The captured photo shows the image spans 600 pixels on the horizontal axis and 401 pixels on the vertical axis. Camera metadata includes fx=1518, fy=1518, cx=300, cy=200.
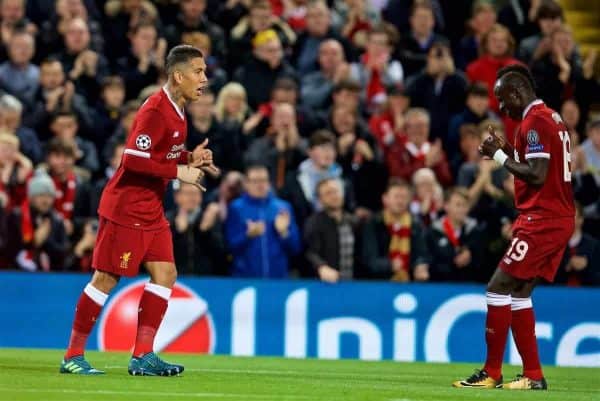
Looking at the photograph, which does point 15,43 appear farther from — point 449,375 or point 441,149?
point 449,375

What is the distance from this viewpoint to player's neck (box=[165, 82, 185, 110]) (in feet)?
35.9

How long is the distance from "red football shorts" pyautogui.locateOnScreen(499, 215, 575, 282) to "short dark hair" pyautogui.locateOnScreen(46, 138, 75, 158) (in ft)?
21.4

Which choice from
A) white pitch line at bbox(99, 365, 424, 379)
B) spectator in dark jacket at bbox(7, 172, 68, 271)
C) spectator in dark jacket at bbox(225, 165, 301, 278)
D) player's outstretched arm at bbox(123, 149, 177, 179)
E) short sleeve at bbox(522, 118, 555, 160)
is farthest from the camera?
spectator in dark jacket at bbox(225, 165, 301, 278)

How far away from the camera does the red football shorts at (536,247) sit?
10.9 meters

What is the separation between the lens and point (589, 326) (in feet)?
50.7

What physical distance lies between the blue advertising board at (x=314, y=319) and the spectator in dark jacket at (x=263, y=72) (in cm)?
364

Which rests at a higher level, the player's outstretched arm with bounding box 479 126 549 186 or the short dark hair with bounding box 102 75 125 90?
the short dark hair with bounding box 102 75 125 90

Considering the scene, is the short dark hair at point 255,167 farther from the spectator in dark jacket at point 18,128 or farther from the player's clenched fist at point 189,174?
the player's clenched fist at point 189,174

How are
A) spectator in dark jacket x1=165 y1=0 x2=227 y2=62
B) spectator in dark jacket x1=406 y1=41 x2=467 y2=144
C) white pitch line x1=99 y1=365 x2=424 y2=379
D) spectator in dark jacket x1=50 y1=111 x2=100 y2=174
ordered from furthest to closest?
spectator in dark jacket x1=165 y1=0 x2=227 y2=62
spectator in dark jacket x1=406 y1=41 x2=467 y2=144
spectator in dark jacket x1=50 y1=111 x2=100 y2=174
white pitch line x1=99 y1=365 x2=424 y2=379

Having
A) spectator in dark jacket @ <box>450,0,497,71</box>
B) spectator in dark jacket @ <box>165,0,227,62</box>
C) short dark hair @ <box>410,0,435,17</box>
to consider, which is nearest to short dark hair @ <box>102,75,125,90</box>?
spectator in dark jacket @ <box>165,0,227,62</box>

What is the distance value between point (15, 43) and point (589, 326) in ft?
23.7

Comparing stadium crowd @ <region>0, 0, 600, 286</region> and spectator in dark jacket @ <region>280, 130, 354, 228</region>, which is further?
spectator in dark jacket @ <region>280, 130, 354, 228</region>

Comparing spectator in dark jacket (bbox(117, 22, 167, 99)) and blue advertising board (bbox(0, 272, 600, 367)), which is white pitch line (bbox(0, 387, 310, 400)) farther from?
spectator in dark jacket (bbox(117, 22, 167, 99))

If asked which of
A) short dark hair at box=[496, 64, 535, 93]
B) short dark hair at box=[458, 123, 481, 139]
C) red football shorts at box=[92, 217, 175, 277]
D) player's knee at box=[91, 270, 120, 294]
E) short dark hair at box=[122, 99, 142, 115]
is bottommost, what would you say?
player's knee at box=[91, 270, 120, 294]
